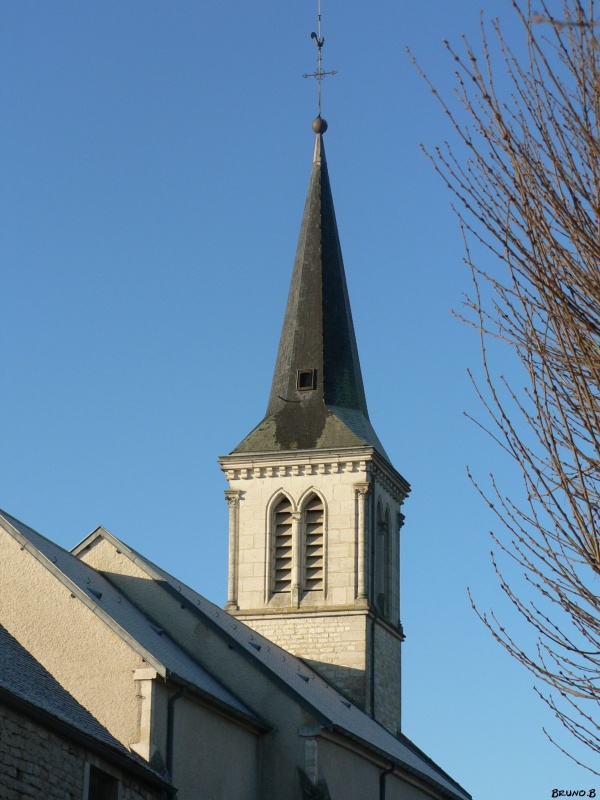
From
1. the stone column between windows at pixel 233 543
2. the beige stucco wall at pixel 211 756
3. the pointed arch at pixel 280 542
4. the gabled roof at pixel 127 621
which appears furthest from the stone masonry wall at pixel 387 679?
the beige stucco wall at pixel 211 756

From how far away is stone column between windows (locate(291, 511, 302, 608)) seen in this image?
31750 millimetres

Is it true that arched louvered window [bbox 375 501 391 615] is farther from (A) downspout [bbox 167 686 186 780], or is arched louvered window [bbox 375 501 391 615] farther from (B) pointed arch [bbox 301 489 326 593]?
(A) downspout [bbox 167 686 186 780]

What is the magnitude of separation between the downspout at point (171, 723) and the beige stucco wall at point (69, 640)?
22.0 inches

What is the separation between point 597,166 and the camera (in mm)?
8695

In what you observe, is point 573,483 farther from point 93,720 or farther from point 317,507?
point 317,507

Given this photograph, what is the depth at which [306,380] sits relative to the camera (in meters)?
34.4

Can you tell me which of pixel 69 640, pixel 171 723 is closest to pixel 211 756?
pixel 171 723

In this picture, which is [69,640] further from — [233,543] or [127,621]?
[233,543]

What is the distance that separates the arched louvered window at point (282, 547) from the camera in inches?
1272

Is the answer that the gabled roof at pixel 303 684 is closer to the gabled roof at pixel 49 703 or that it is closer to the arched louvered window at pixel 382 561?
the arched louvered window at pixel 382 561

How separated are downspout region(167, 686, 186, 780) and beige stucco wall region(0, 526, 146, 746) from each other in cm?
56

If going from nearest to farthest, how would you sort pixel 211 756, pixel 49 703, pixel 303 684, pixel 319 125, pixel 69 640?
1. pixel 49 703
2. pixel 69 640
3. pixel 211 756
4. pixel 303 684
5. pixel 319 125

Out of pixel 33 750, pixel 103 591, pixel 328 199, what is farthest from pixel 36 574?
pixel 328 199

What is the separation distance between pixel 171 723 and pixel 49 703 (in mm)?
2851
